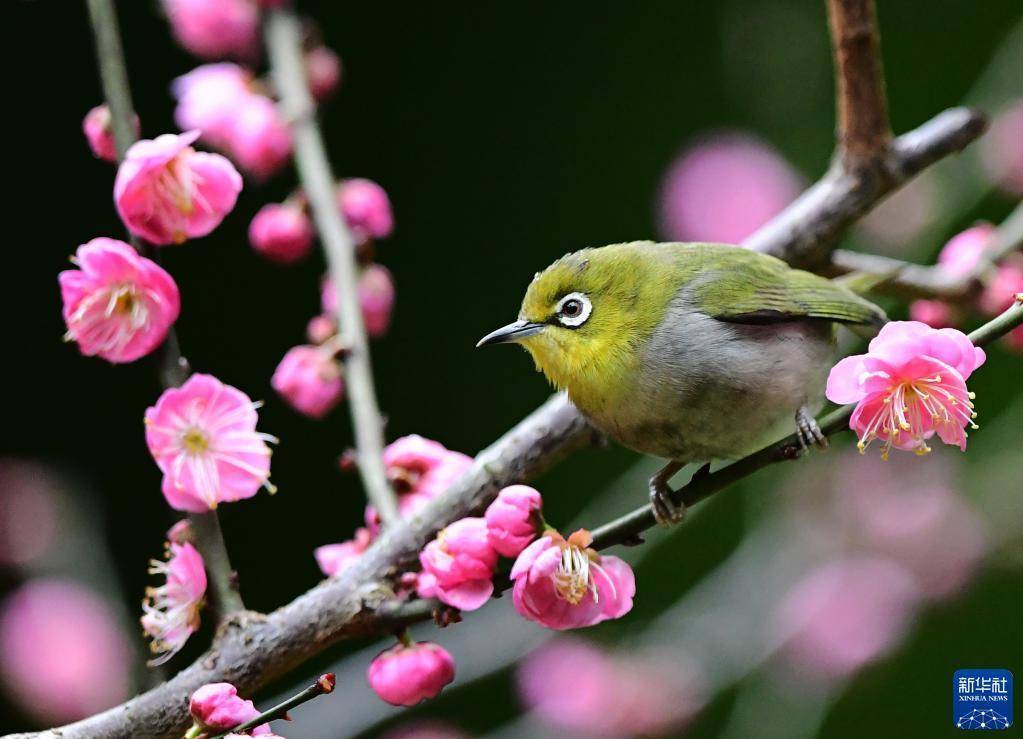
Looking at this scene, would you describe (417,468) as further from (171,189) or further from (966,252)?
(966,252)

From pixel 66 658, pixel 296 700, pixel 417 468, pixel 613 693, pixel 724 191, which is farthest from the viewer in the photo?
pixel 724 191

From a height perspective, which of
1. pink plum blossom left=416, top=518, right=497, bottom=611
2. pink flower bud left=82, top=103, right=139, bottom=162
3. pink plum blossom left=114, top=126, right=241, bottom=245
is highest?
pink flower bud left=82, top=103, right=139, bottom=162

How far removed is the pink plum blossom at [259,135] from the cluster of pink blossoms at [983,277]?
919 mm

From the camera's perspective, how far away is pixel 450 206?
8.95ft

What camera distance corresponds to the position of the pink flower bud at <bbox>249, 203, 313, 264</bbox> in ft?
4.51

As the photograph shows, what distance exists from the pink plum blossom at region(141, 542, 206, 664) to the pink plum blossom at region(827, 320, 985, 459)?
527 millimetres

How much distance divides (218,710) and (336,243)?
0.73 metres

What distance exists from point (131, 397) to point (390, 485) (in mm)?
1144

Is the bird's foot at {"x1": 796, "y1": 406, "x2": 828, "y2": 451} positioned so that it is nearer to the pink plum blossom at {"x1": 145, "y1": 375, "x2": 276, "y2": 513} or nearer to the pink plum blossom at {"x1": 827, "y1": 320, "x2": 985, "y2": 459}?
the pink plum blossom at {"x1": 827, "y1": 320, "x2": 985, "y2": 459}

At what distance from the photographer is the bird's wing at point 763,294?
1.23m

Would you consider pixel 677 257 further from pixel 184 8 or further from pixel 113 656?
pixel 113 656

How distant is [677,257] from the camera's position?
1.27m

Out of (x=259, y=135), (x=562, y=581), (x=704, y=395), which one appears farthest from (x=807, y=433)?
(x=259, y=135)

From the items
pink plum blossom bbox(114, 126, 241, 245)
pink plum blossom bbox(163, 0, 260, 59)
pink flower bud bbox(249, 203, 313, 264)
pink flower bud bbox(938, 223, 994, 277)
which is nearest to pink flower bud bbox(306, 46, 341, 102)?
pink plum blossom bbox(163, 0, 260, 59)
